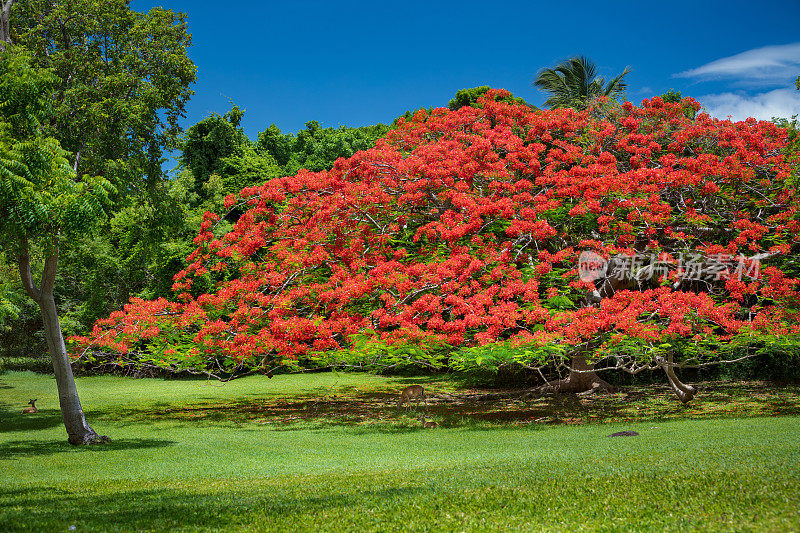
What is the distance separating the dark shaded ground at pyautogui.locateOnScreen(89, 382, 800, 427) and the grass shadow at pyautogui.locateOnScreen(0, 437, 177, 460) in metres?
3.73

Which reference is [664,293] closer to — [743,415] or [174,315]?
[743,415]

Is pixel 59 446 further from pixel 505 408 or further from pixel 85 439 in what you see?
pixel 505 408

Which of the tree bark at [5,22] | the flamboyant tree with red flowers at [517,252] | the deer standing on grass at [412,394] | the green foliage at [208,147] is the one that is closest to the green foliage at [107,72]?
the tree bark at [5,22]

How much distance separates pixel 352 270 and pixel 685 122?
1140 centimetres

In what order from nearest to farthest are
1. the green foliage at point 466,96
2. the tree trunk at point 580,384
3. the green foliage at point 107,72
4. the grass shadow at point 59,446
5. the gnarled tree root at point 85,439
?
1. the grass shadow at point 59,446
2. the gnarled tree root at point 85,439
3. the green foliage at point 107,72
4. the tree trunk at point 580,384
5. the green foliage at point 466,96

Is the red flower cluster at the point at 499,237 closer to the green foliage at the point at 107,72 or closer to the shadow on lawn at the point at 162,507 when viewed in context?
the green foliage at the point at 107,72

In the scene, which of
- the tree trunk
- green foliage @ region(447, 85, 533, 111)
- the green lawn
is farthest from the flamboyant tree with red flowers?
green foliage @ region(447, 85, 533, 111)

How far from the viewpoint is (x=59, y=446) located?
12891 mm

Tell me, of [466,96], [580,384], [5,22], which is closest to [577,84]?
[466,96]

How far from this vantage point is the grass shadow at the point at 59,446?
1215 centimetres

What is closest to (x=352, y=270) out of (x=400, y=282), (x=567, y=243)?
(x=400, y=282)

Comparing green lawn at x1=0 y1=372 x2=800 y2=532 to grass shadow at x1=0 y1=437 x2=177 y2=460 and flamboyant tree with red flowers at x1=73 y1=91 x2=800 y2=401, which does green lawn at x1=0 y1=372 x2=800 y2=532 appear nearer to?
grass shadow at x1=0 y1=437 x2=177 y2=460

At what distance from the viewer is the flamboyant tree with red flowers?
1351 centimetres

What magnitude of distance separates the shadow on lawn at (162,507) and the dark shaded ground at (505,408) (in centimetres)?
896
